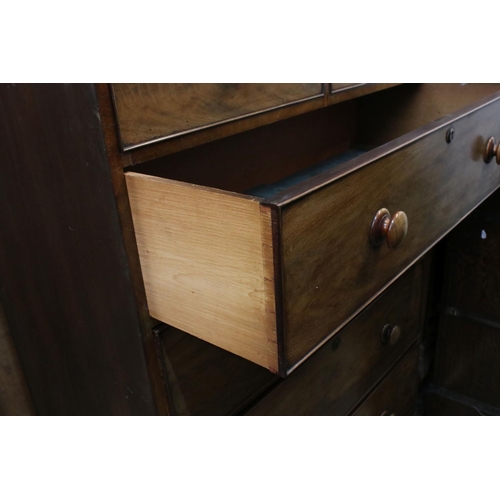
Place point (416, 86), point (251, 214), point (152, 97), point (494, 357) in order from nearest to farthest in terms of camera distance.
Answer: point (251, 214) → point (152, 97) → point (416, 86) → point (494, 357)

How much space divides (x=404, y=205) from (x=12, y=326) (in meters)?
0.65

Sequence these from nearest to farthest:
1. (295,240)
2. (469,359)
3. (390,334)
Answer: (295,240)
(390,334)
(469,359)

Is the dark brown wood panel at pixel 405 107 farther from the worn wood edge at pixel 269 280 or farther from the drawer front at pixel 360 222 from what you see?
the worn wood edge at pixel 269 280

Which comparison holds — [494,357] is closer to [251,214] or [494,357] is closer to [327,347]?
[327,347]

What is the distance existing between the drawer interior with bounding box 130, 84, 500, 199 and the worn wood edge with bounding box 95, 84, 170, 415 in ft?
0.46

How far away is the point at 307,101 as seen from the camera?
2.58 ft

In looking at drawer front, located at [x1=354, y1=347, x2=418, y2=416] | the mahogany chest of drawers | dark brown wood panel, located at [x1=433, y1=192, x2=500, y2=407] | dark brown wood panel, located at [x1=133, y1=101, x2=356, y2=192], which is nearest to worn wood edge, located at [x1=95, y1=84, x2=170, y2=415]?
the mahogany chest of drawers

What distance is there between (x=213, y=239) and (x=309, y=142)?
0.59m

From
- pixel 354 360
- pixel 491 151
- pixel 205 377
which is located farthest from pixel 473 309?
pixel 205 377

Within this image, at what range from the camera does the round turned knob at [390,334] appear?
1.06m

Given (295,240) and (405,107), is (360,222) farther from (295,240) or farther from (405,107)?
(405,107)

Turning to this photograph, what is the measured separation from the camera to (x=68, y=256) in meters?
0.71

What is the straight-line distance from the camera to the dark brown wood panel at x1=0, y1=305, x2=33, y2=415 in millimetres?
951

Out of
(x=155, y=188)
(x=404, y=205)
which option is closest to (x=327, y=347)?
(x=404, y=205)
